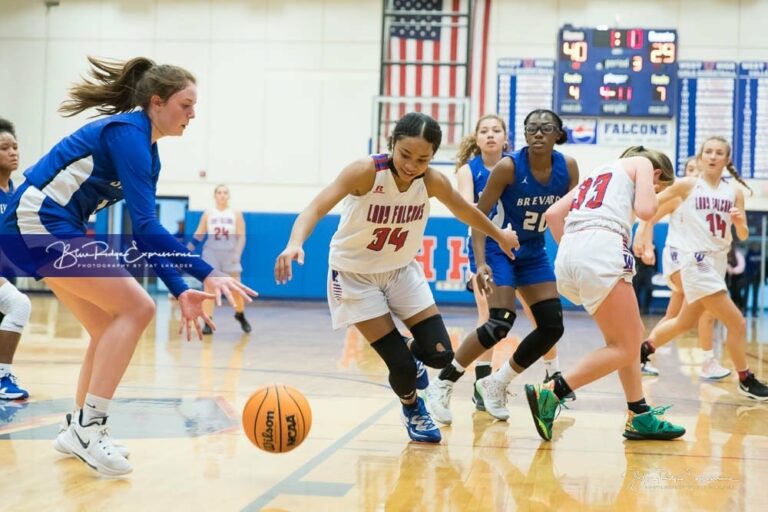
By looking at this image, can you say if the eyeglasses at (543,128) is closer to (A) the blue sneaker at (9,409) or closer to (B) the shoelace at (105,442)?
(B) the shoelace at (105,442)

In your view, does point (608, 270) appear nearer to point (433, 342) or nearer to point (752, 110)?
point (433, 342)

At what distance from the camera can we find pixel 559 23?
15.9m

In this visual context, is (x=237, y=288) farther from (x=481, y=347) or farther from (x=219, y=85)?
(x=219, y=85)

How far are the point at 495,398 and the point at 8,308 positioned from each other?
313cm

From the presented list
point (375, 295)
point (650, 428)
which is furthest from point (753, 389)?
point (375, 295)

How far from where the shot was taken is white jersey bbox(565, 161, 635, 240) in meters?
4.57

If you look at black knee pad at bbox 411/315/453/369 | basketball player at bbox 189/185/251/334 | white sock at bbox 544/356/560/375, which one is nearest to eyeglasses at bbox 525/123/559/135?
black knee pad at bbox 411/315/453/369

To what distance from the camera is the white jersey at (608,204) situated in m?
4.57

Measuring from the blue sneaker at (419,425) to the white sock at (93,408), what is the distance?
1.50 meters

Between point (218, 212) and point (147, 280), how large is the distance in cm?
614

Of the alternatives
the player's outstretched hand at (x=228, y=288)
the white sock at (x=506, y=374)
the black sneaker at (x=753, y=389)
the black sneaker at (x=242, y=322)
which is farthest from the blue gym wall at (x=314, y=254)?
the player's outstretched hand at (x=228, y=288)

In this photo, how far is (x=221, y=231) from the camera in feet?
38.1

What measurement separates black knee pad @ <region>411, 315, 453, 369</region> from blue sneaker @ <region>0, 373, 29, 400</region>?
2560 mm

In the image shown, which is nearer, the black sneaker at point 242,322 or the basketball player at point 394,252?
the basketball player at point 394,252
